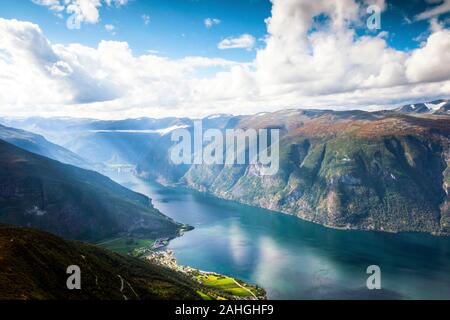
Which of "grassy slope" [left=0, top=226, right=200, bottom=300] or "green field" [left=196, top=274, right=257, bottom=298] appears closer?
"grassy slope" [left=0, top=226, right=200, bottom=300]

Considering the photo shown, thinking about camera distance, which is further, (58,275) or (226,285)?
(226,285)

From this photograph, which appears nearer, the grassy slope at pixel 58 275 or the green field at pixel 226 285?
the grassy slope at pixel 58 275

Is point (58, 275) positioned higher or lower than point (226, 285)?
higher

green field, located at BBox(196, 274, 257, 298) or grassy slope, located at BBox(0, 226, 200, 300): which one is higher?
grassy slope, located at BBox(0, 226, 200, 300)

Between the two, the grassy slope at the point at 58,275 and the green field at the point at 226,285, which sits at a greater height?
the grassy slope at the point at 58,275
